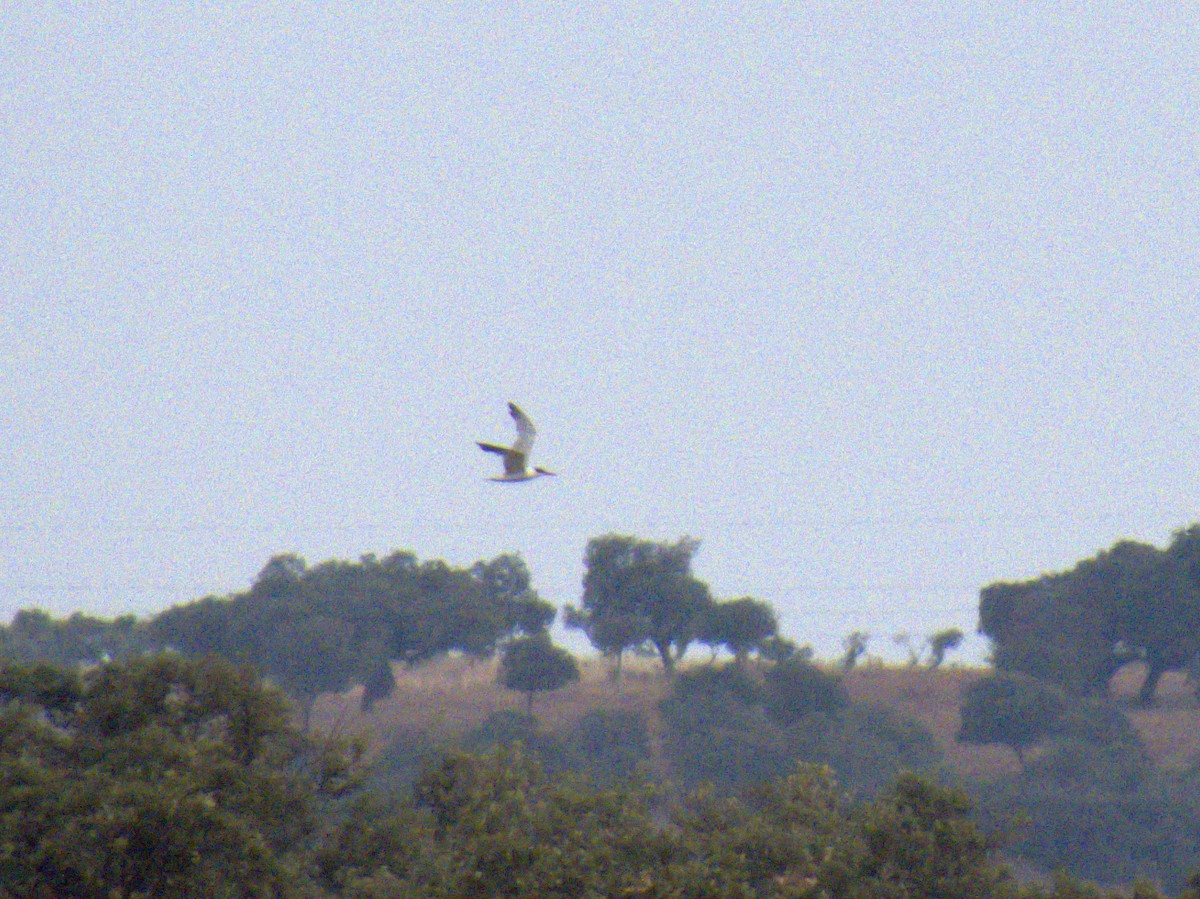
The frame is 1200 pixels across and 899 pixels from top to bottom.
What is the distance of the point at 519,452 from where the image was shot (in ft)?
70.6

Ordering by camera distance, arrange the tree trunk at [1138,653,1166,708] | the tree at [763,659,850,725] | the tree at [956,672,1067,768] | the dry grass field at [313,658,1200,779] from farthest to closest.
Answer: the tree trunk at [1138,653,1166,708]
the tree at [763,659,850,725]
the dry grass field at [313,658,1200,779]
the tree at [956,672,1067,768]

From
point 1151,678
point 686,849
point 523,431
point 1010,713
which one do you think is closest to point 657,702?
point 1010,713

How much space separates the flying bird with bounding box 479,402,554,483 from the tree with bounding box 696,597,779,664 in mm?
65956

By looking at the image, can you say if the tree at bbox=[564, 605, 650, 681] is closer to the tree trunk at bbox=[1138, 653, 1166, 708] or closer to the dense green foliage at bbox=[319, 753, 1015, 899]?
the tree trunk at bbox=[1138, 653, 1166, 708]

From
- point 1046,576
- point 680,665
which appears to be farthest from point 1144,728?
point 680,665

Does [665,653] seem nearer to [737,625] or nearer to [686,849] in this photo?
[737,625]

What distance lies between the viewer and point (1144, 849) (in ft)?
184

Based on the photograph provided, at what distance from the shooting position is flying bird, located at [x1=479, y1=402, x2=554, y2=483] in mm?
21516

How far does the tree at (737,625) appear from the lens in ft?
285

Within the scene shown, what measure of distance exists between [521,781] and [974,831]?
5.34 meters

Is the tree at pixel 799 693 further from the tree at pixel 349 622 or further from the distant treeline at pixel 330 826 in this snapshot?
the distant treeline at pixel 330 826

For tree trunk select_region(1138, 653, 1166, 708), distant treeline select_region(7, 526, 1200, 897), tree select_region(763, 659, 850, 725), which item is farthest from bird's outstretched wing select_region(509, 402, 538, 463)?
tree trunk select_region(1138, 653, 1166, 708)

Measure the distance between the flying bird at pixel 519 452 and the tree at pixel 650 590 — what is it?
218ft

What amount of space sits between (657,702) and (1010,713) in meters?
17.3
